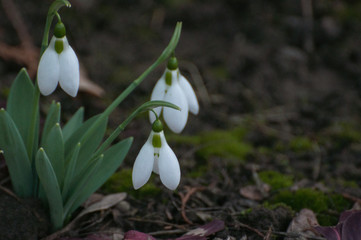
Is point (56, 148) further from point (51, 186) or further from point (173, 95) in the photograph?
point (173, 95)

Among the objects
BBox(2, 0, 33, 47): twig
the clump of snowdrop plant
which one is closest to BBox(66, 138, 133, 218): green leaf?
the clump of snowdrop plant

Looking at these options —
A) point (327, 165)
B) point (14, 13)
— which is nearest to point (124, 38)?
point (14, 13)

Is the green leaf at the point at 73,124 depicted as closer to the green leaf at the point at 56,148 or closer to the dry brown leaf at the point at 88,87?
the green leaf at the point at 56,148

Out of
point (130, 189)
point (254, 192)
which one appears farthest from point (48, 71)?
point (254, 192)

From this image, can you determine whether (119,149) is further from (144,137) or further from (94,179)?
(144,137)

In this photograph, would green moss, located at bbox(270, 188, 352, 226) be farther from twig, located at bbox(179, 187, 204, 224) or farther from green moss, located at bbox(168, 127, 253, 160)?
green moss, located at bbox(168, 127, 253, 160)

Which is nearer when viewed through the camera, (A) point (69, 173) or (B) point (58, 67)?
(B) point (58, 67)

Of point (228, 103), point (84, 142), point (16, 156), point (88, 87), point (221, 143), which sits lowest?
point (16, 156)
